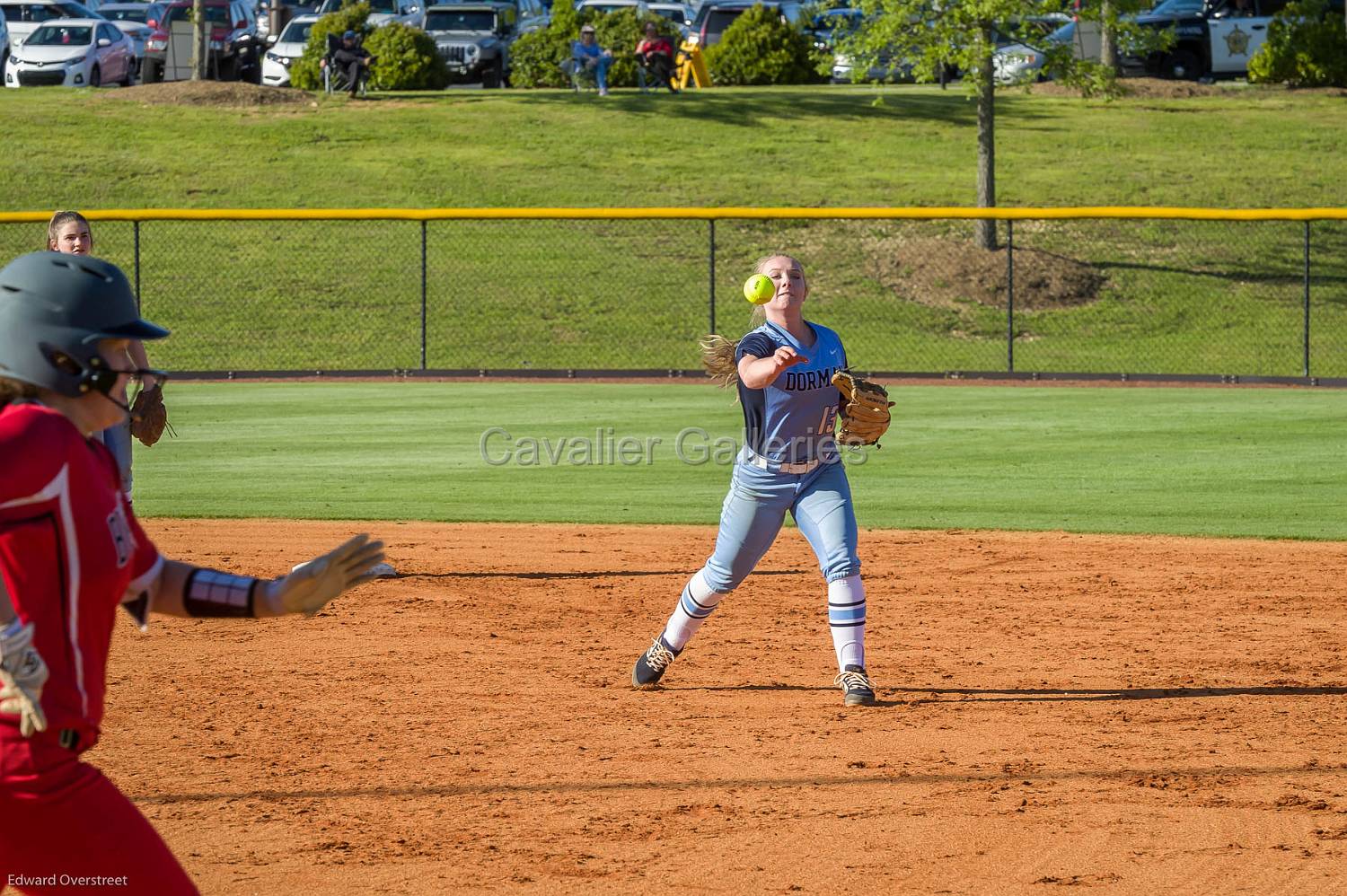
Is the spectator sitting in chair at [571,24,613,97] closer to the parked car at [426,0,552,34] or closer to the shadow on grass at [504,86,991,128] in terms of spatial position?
the shadow on grass at [504,86,991,128]

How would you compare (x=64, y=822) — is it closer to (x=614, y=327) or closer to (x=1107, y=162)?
(x=614, y=327)

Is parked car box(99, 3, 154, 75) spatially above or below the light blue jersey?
above

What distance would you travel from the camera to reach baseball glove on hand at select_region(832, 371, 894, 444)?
6891 mm

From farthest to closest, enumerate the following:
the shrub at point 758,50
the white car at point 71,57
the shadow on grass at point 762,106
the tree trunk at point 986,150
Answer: the shrub at point 758,50
the white car at point 71,57
the shadow on grass at point 762,106
the tree trunk at point 986,150

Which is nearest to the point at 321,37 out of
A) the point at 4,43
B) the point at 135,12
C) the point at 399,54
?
the point at 399,54

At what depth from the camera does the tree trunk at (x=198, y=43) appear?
35656mm

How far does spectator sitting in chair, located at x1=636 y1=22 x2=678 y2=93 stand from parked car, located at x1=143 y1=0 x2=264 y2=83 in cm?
1102

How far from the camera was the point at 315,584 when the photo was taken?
3398mm

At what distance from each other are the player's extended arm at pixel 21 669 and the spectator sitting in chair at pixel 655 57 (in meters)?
36.0

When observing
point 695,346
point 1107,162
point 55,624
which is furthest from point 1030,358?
point 55,624

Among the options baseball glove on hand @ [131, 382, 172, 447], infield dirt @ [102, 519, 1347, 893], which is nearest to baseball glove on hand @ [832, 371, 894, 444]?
infield dirt @ [102, 519, 1347, 893]

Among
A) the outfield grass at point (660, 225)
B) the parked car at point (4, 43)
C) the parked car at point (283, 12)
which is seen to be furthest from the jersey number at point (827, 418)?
the parked car at point (283, 12)

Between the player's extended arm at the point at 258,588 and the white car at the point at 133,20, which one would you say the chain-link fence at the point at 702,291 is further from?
the player's extended arm at the point at 258,588

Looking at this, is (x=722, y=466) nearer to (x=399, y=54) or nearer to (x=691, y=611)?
(x=691, y=611)
